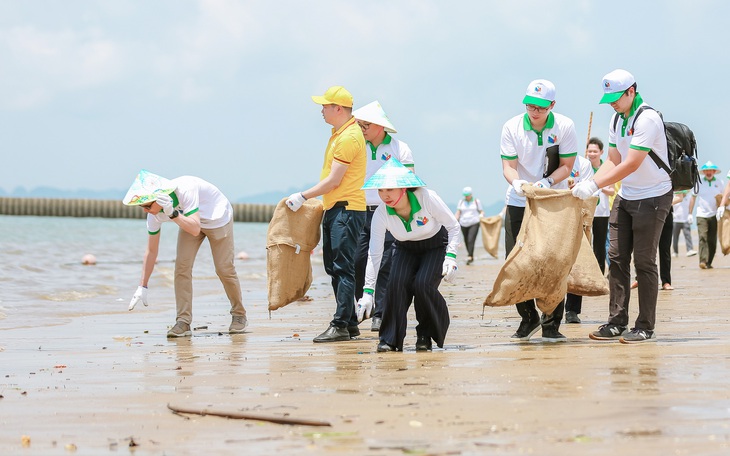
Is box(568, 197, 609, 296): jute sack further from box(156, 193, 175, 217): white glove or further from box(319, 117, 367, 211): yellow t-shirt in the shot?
box(156, 193, 175, 217): white glove

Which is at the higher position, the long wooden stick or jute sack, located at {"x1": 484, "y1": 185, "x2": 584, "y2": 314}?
jute sack, located at {"x1": 484, "y1": 185, "x2": 584, "y2": 314}

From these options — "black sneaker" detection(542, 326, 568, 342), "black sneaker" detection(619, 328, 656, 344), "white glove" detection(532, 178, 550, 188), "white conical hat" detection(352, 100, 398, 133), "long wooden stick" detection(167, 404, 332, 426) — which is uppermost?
"white conical hat" detection(352, 100, 398, 133)

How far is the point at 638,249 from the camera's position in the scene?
6.49 meters

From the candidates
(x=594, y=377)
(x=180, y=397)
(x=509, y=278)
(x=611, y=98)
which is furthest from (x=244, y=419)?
(x=611, y=98)

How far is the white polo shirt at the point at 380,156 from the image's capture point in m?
7.89

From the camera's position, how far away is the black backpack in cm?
637

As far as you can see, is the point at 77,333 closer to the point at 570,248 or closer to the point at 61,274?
the point at 570,248

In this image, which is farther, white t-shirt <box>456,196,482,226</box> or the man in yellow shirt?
white t-shirt <box>456,196,482,226</box>

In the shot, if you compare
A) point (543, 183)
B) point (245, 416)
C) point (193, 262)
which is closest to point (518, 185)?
point (543, 183)

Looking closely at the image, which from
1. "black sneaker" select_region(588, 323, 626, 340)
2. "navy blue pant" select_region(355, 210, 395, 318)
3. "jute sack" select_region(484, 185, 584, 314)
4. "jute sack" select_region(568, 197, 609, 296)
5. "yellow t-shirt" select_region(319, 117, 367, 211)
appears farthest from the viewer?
"navy blue pant" select_region(355, 210, 395, 318)

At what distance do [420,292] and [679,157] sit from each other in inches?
70.7

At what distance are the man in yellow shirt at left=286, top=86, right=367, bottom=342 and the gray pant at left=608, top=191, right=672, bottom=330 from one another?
1.83m

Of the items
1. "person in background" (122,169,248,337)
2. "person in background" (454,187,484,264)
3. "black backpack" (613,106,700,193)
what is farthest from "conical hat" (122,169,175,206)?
"person in background" (454,187,484,264)

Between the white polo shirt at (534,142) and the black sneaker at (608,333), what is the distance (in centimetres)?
101
